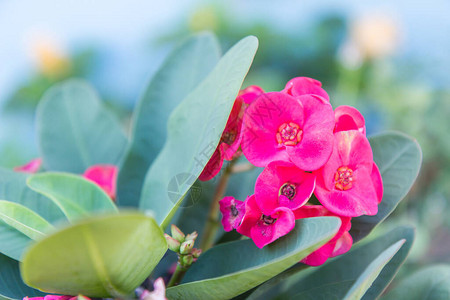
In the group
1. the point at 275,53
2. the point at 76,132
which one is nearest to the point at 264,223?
the point at 76,132

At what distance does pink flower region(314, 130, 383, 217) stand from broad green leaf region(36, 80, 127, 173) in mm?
414

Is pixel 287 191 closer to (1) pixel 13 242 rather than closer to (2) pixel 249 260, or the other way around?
(2) pixel 249 260

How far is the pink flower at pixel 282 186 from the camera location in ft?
1.35

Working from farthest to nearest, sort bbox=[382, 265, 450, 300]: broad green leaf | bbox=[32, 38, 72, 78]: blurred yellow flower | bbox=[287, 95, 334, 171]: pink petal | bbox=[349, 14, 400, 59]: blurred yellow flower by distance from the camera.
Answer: bbox=[32, 38, 72, 78]: blurred yellow flower → bbox=[349, 14, 400, 59]: blurred yellow flower → bbox=[382, 265, 450, 300]: broad green leaf → bbox=[287, 95, 334, 171]: pink petal

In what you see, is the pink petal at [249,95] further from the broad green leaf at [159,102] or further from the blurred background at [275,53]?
the blurred background at [275,53]

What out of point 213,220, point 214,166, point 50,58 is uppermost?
point 214,166

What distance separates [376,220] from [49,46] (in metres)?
1.92

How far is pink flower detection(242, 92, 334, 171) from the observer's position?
41cm

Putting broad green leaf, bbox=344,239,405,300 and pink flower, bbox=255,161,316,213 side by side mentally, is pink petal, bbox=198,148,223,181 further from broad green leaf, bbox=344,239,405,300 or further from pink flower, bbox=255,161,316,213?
broad green leaf, bbox=344,239,405,300

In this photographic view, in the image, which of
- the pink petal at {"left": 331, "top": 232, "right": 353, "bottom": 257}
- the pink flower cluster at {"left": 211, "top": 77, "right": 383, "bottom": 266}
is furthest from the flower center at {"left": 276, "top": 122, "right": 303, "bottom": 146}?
the pink petal at {"left": 331, "top": 232, "right": 353, "bottom": 257}

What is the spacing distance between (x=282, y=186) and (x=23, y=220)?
0.86 ft

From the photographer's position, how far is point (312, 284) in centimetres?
57

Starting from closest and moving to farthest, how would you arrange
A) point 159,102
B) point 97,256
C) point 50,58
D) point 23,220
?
point 97,256, point 23,220, point 159,102, point 50,58

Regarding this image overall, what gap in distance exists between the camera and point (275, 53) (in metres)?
2.04
